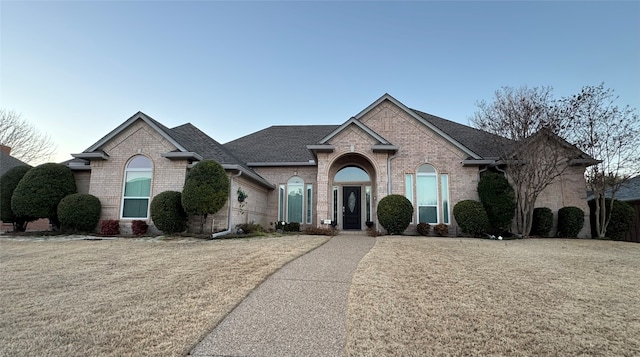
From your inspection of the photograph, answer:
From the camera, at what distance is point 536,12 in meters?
12.5

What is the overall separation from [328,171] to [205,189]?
568 centimetres

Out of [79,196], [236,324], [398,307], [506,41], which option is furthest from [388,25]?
[79,196]

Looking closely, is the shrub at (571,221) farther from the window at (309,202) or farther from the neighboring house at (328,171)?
the window at (309,202)

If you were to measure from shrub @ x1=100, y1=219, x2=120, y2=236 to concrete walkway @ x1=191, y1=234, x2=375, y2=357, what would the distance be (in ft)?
33.3

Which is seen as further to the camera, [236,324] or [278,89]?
[278,89]

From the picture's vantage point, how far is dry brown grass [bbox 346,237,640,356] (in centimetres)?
324

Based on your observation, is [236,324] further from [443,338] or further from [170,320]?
[443,338]

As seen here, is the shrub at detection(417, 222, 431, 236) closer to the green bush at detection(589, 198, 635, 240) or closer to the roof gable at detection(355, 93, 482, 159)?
the roof gable at detection(355, 93, 482, 159)

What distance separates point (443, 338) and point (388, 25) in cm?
1408

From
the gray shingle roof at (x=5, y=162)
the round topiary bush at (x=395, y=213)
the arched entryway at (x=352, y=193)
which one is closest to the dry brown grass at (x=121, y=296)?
the round topiary bush at (x=395, y=213)

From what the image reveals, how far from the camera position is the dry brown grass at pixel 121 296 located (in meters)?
3.14

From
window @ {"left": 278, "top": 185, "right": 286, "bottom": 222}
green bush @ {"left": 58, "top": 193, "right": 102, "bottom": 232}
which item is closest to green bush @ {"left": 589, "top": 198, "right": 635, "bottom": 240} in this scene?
window @ {"left": 278, "top": 185, "right": 286, "bottom": 222}

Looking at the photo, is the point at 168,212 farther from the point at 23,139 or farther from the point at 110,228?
the point at 23,139

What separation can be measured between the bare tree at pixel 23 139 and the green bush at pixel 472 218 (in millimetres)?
33882
